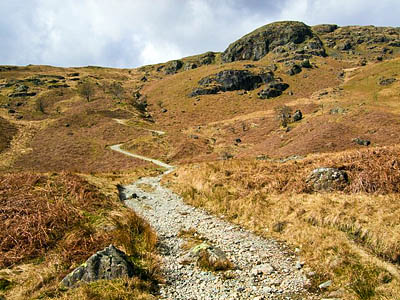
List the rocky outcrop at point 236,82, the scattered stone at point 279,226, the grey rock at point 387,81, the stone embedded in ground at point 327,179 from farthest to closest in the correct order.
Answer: the rocky outcrop at point 236,82, the grey rock at point 387,81, the stone embedded in ground at point 327,179, the scattered stone at point 279,226

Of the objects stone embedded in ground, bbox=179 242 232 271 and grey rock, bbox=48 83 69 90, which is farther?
grey rock, bbox=48 83 69 90

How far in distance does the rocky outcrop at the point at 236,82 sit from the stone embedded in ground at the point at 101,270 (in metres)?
129

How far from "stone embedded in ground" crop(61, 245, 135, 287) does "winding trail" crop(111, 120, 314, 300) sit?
129 cm

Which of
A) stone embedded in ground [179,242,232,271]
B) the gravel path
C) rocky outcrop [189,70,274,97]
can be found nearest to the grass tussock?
the gravel path

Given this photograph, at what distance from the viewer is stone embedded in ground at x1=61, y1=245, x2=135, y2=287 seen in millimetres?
6289

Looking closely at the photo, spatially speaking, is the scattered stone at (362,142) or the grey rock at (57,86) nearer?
the scattered stone at (362,142)

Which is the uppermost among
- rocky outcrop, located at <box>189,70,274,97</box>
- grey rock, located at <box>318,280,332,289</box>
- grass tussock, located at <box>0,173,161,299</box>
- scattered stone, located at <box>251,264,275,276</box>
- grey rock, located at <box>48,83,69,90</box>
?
grey rock, located at <box>48,83,69,90</box>

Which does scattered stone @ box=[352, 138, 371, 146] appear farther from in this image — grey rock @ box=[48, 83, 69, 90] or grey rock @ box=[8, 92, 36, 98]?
grey rock @ box=[48, 83, 69, 90]

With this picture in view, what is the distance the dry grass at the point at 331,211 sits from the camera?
7.00 m

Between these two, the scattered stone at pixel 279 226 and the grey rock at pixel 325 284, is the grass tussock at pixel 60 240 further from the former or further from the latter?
the scattered stone at pixel 279 226

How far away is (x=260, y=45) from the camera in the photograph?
198 metres

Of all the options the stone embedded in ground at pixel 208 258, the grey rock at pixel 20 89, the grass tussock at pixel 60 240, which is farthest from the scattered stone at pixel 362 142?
the grey rock at pixel 20 89

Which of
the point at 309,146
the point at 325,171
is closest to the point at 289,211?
the point at 325,171

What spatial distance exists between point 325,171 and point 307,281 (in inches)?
362
